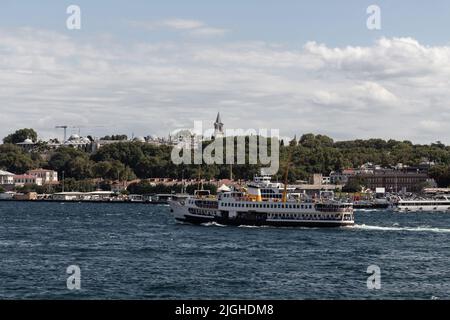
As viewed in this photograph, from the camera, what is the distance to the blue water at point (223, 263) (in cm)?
2772

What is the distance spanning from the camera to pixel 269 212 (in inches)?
2456

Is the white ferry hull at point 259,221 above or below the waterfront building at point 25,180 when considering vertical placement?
below

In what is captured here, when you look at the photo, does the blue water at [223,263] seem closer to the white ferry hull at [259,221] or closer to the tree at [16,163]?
the white ferry hull at [259,221]

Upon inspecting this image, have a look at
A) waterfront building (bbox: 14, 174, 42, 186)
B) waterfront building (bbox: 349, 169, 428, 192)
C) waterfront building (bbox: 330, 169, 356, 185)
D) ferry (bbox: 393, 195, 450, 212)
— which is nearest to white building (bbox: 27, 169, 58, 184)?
waterfront building (bbox: 14, 174, 42, 186)

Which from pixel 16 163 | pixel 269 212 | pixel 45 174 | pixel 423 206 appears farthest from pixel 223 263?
pixel 16 163

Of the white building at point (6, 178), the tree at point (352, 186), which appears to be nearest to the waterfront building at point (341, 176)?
the tree at point (352, 186)

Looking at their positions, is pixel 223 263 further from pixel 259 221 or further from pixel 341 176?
pixel 341 176

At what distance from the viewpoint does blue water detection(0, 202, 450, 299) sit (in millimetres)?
27719

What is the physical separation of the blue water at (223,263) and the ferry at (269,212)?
3.91 meters

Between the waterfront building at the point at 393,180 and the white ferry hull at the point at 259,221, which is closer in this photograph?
the white ferry hull at the point at 259,221

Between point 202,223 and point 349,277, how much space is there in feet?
110
